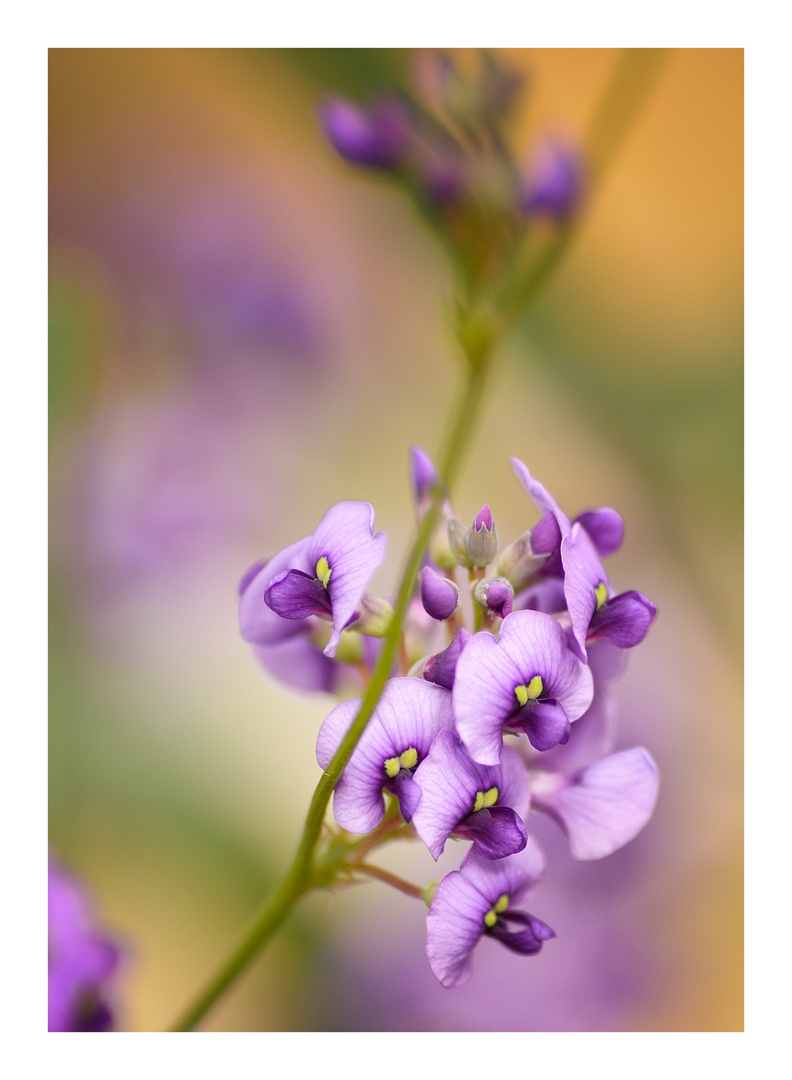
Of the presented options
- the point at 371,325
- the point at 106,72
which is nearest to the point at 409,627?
the point at 106,72

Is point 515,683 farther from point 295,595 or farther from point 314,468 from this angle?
point 314,468

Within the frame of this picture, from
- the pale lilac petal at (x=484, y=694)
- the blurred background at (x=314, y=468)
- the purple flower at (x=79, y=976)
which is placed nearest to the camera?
the pale lilac petal at (x=484, y=694)

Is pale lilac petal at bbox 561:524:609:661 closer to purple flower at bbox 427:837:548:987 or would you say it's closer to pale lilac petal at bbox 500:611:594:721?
pale lilac petal at bbox 500:611:594:721

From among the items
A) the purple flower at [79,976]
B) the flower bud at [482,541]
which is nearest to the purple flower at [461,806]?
the flower bud at [482,541]

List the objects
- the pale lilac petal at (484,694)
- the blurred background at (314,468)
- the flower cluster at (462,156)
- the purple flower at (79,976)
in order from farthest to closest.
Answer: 1. the blurred background at (314,468)
2. the flower cluster at (462,156)
3. the purple flower at (79,976)
4. the pale lilac petal at (484,694)

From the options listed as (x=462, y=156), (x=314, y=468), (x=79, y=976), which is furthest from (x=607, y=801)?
(x=314, y=468)

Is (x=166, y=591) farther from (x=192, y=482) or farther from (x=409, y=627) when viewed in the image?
(x=409, y=627)

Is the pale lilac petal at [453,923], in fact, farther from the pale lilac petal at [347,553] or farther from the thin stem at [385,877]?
the pale lilac petal at [347,553]
